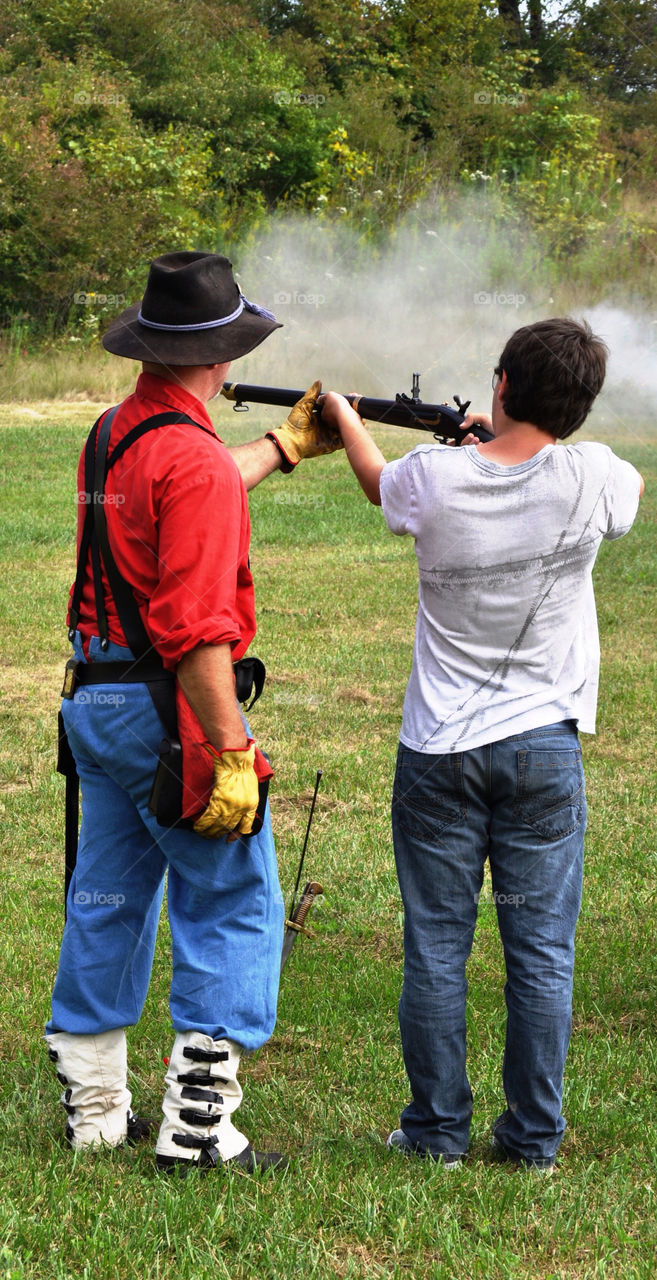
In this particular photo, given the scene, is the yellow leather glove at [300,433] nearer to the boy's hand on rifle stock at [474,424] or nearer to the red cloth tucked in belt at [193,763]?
the boy's hand on rifle stock at [474,424]

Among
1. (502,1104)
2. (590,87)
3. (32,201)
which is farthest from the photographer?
(590,87)

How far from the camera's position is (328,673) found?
330 inches

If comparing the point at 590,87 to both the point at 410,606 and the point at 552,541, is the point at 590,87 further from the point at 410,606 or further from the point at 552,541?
the point at 552,541

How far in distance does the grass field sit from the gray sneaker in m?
0.04

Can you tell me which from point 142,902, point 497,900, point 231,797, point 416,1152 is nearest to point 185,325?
point 231,797

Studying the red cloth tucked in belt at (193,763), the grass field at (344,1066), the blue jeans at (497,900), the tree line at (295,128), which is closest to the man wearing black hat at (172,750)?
the red cloth tucked in belt at (193,763)

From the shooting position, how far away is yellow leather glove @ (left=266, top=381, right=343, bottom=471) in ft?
12.0

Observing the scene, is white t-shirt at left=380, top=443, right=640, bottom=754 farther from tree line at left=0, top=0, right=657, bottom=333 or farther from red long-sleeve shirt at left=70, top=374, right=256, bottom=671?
tree line at left=0, top=0, right=657, bottom=333

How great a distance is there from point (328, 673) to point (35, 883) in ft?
11.8

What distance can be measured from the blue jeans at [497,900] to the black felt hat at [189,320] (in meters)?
1.05

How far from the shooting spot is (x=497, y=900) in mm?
2979

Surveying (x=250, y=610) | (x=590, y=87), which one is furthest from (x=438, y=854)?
(x=590, y=87)

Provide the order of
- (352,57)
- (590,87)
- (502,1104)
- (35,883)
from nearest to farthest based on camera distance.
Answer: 1. (502,1104)
2. (35,883)
3. (352,57)
4. (590,87)

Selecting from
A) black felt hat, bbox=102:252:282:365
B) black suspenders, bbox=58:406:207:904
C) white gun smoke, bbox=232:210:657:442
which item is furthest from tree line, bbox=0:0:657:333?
black suspenders, bbox=58:406:207:904
